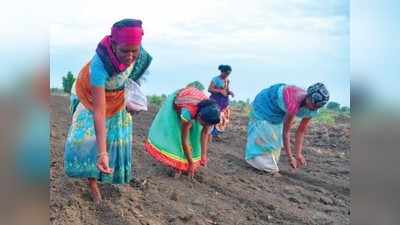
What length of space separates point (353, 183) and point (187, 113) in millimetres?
1070

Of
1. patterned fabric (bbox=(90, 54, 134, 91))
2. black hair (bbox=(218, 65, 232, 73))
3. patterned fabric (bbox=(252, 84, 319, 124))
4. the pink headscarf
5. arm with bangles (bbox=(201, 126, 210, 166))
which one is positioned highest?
the pink headscarf

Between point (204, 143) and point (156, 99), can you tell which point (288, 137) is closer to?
point (204, 143)

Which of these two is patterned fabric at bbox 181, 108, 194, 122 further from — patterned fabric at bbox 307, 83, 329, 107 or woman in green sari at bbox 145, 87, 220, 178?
patterned fabric at bbox 307, 83, 329, 107

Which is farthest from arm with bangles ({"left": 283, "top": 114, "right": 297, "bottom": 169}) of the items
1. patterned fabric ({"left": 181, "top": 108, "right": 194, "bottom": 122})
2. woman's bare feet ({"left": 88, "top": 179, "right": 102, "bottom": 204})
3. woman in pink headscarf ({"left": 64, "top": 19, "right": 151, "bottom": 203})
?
woman's bare feet ({"left": 88, "top": 179, "right": 102, "bottom": 204})

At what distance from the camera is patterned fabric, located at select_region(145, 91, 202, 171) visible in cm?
429

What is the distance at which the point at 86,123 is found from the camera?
404 centimetres

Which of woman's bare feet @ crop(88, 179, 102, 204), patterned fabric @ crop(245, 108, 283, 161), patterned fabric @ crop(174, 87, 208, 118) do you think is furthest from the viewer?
patterned fabric @ crop(245, 108, 283, 161)

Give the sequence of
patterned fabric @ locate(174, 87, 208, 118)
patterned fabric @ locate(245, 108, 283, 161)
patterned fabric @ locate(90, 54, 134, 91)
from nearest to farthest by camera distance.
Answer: patterned fabric @ locate(90, 54, 134, 91) < patterned fabric @ locate(174, 87, 208, 118) < patterned fabric @ locate(245, 108, 283, 161)

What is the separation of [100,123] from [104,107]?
0.28 ft

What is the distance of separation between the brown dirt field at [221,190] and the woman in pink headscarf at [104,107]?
0.19 ft

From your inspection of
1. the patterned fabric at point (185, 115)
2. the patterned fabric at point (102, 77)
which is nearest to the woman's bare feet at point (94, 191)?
the patterned fabric at point (102, 77)

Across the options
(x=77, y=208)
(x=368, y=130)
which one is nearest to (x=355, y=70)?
(x=368, y=130)

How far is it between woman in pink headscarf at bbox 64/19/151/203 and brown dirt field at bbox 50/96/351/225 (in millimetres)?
58

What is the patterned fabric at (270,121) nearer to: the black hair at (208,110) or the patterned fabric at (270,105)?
the patterned fabric at (270,105)
